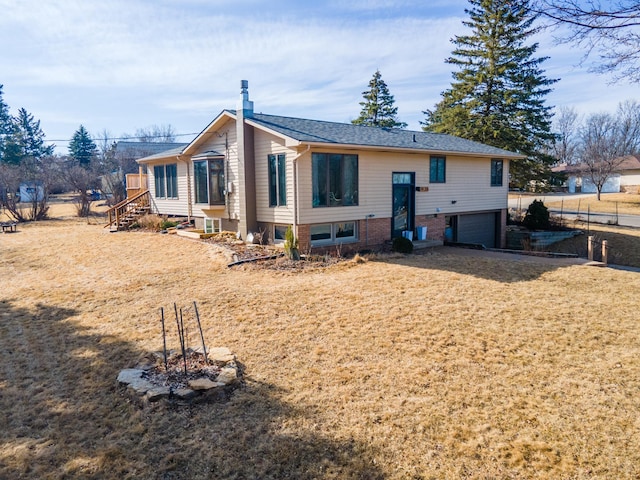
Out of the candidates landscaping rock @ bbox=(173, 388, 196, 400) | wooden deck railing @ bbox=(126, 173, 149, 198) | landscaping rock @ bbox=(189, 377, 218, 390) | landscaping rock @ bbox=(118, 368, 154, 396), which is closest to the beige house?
wooden deck railing @ bbox=(126, 173, 149, 198)

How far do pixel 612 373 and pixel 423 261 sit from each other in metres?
7.31

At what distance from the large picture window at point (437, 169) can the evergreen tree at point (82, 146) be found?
151 feet

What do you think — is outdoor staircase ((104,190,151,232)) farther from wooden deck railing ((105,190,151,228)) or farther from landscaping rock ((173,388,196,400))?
landscaping rock ((173,388,196,400))

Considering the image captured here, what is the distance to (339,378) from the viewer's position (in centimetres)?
568

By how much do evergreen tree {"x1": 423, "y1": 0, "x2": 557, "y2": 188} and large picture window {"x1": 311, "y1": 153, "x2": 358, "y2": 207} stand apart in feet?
53.0

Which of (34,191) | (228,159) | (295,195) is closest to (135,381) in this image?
(295,195)

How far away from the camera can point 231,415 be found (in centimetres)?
486

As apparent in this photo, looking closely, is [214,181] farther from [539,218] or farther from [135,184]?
[539,218]

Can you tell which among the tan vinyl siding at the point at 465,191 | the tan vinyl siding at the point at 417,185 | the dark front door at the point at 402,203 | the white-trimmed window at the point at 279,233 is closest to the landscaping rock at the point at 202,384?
the tan vinyl siding at the point at 417,185

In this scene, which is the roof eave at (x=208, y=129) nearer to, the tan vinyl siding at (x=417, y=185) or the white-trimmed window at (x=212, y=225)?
the white-trimmed window at (x=212, y=225)

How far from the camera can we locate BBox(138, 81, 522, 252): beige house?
44.1 feet

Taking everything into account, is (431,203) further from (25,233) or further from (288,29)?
(25,233)

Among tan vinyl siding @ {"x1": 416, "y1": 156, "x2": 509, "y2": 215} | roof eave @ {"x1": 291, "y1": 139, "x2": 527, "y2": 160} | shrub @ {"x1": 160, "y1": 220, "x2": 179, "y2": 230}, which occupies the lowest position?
shrub @ {"x1": 160, "y1": 220, "x2": 179, "y2": 230}

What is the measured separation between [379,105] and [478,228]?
24.4 metres
